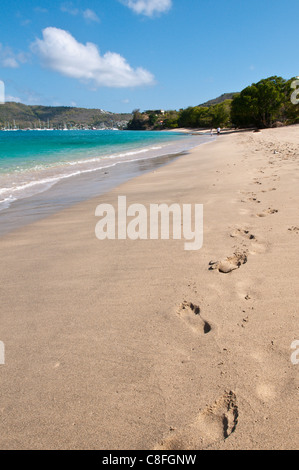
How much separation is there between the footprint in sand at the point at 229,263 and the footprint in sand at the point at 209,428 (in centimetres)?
150

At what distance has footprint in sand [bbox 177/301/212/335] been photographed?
2.16 m

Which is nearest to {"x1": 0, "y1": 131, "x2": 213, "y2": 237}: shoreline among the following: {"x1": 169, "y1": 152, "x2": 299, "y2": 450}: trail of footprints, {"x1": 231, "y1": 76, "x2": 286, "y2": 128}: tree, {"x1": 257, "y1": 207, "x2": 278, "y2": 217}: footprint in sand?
{"x1": 257, "y1": 207, "x2": 278, "y2": 217}: footprint in sand

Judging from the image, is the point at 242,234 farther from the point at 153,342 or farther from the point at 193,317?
the point at 153,342

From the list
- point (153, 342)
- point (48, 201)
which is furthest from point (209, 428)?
point (48, 201)

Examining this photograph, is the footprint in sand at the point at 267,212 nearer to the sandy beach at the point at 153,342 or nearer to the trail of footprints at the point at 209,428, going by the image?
the sandy beach at the point at 153,342

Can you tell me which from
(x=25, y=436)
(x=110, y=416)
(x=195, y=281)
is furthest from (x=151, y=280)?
(x=25, y=436)

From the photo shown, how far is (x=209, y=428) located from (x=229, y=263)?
1810 mm

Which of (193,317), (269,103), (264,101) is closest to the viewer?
(193,317)

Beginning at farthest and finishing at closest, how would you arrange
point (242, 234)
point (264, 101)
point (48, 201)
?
point (264, 101)
point (48, 201)
point (242, 234)

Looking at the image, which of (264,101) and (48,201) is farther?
(264,101)

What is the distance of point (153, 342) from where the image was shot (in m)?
2.05

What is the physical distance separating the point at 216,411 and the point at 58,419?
2.83 ft

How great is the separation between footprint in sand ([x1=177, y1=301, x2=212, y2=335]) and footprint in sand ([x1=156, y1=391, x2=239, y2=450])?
60cm
